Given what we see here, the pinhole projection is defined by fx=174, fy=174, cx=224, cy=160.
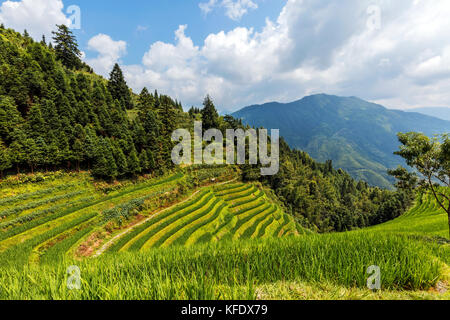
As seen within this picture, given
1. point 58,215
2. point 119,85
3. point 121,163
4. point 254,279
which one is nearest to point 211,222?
point 58,215

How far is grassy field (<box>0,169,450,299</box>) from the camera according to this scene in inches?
129

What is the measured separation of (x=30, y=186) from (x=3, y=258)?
1401 cm

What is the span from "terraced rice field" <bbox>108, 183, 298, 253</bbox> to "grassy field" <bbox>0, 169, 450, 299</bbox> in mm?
182

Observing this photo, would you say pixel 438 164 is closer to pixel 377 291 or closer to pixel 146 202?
pixel 377 291

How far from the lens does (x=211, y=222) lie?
27.7 m

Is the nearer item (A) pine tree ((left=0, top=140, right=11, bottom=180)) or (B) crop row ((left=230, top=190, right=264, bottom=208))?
(A) pine tree ((left=0, top=140, right=11, bottom=180))

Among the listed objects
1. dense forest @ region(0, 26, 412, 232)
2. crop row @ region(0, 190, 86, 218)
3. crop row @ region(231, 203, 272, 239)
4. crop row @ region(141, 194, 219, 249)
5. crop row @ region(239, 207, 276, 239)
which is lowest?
crop row @ region(239, 207, 276, 239)

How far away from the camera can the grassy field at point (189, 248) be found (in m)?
3.28

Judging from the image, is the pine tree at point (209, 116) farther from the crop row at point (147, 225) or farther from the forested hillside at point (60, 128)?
the crop row at point (147, 225)

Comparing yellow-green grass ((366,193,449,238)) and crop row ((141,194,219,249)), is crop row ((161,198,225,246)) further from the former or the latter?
yellow-green grass ((366,193,449,238))

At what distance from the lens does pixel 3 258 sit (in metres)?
14.8

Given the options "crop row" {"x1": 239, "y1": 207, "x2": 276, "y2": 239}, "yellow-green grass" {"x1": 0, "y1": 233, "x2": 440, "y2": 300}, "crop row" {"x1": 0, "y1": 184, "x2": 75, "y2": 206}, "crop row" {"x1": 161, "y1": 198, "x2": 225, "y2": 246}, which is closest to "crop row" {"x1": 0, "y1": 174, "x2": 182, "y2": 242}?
"crop row" {"x1": 0, "y1": 184, "x2": 75, "y2": 206}
